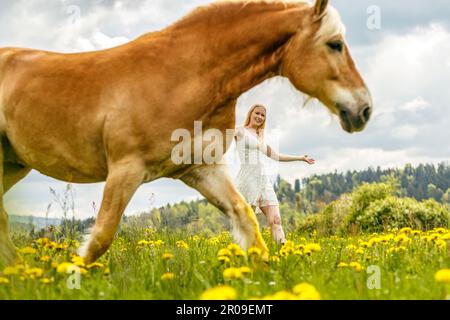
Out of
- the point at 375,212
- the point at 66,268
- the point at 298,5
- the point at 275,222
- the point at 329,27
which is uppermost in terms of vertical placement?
the point at 298,5

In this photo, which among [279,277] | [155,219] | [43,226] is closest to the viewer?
[279,277]

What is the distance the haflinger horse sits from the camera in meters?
4.62

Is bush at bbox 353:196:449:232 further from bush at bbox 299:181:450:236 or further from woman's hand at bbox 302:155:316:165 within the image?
woman's hand at bbox 302:155:316:165

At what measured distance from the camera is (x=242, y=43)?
15.8 feet

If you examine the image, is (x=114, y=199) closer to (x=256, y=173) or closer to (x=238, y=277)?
(x=238, y=277)

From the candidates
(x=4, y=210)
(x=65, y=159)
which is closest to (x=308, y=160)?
(x=65, y=159)

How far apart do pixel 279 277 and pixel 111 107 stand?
6.78ft

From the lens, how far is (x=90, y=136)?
490cm

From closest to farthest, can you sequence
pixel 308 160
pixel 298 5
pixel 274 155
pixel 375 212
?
1. pixel 298 5
2. pixel 308 160
3. pixel 274 155
4. pixel 375 212

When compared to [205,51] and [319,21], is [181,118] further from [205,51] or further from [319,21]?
[319,21]

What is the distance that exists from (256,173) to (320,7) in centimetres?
382

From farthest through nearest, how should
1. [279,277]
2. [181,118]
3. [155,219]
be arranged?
[155,219] < [181,118] < [279,277]
